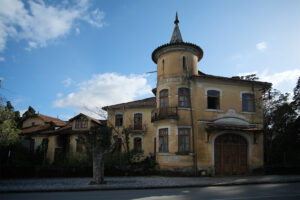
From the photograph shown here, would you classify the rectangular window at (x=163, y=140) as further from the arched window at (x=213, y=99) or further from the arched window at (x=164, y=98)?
the arched window at (x=213, y=99)

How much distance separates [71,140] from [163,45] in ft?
60.1

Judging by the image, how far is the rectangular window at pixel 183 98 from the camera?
60.4ft

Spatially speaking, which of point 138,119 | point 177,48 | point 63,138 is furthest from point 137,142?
point 177,48

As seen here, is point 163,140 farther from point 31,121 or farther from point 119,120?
point 31,121

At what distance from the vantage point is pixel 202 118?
18062 mm

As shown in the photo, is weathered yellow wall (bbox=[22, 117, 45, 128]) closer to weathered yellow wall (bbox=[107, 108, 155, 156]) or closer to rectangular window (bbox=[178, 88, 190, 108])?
weathered yellow wall (bbox=[107, 108, 155, 156])

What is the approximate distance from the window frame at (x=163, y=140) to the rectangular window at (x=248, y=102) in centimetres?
734

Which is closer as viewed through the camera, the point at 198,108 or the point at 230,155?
the point at 198,108

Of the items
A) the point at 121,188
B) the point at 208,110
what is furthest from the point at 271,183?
the point at 121,188

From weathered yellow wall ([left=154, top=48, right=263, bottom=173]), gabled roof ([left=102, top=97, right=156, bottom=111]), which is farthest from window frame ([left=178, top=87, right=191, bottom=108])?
gabled roof ([left=102, top=97, right=156, bottom=111])

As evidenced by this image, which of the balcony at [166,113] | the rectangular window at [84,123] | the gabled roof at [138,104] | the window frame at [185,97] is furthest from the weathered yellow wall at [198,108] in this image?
the rectangular window at [84,123]

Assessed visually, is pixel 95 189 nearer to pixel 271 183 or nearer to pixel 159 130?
pixel 159 130

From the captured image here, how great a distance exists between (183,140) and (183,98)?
11.3 ft

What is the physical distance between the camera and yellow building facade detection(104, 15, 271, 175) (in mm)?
17547
